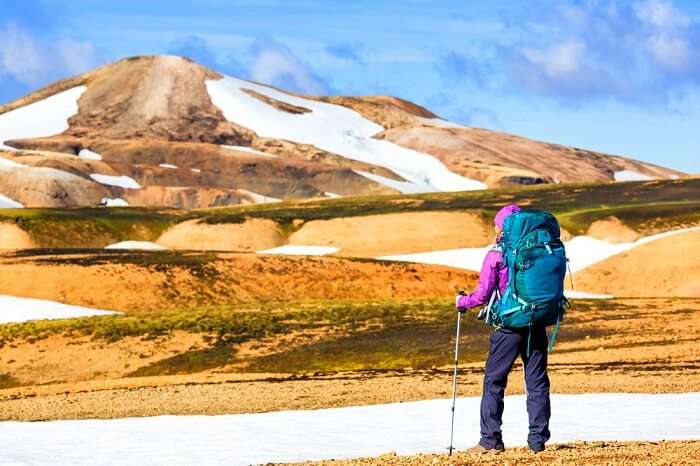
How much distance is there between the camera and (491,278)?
659 inches

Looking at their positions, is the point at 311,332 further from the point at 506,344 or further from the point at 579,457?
the point at 579,457

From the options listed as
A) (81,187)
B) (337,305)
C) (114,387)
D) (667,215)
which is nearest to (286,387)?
(114,387)

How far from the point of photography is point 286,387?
110 feet

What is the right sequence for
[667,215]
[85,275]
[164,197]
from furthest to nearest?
[164,197]
[667,215]
[85,275]

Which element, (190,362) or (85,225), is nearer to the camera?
(190,362)

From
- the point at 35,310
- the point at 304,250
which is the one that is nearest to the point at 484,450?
the point at 35,310

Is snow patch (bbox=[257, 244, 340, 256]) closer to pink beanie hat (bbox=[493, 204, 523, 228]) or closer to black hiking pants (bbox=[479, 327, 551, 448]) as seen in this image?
black hiking pants (bbox=[479, 327, 551, 448])

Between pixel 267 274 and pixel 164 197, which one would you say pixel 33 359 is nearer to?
pixel 267 274

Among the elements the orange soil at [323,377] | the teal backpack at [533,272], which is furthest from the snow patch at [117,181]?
the teal backpack at [533,272]

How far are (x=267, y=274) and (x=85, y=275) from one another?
32.2 ft

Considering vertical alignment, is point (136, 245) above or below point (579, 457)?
above

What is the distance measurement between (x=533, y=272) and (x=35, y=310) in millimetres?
45984

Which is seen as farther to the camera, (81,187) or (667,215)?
(81,187)

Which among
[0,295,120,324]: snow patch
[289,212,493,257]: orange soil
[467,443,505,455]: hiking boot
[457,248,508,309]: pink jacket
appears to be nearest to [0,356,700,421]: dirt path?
[467,443,505,455]: hiking boot
